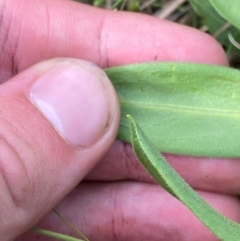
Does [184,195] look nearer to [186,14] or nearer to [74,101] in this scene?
[74,101]

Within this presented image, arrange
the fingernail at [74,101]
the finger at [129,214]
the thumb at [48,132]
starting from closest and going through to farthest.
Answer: the thumb at [48,132] < the fingernail at [74,101] < the finger at [129,214]

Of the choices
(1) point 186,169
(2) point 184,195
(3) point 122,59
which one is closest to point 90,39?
(3) point 122,59

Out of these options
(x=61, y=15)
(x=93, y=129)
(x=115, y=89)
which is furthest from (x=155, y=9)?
(x=93, y=129)

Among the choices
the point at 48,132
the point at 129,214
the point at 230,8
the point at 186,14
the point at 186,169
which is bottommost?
the point at 129,214

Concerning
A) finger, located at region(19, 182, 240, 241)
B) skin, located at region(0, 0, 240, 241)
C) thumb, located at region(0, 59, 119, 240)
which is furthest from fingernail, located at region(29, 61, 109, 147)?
finger, located at region(19, 182, 240, 241)

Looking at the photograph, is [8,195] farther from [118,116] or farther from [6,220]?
[118,116]

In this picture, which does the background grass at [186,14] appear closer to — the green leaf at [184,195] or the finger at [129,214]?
the finger at [129,214]

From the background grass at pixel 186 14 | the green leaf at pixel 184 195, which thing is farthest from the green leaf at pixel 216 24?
the green leaf at pixel 184 195
